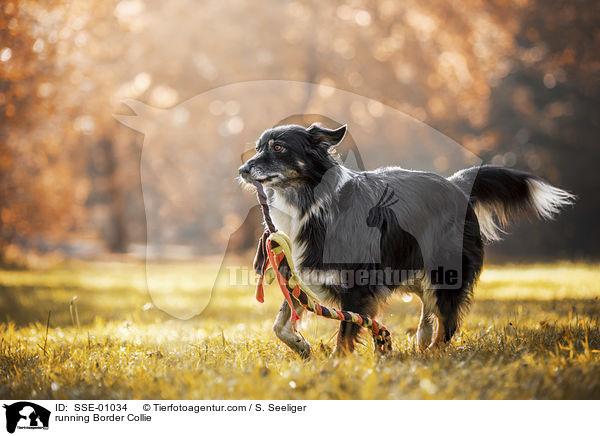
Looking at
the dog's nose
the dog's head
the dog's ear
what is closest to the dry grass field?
the dog's head

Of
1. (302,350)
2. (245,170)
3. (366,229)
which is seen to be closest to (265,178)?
(245,170)

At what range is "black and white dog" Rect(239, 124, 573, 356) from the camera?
3.60m

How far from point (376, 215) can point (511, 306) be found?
136 inches

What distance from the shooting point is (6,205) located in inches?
393

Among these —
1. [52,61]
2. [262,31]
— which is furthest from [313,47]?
[52,61]

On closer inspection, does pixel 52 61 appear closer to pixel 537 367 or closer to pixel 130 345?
pixel 130 345

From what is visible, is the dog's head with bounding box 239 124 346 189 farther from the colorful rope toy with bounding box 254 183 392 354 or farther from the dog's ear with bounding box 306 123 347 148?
the colorful rope toy with bounding box 254 183 392 354

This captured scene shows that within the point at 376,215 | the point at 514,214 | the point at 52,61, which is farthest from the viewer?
the point at 52,61

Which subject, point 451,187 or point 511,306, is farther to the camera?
point 511,306
